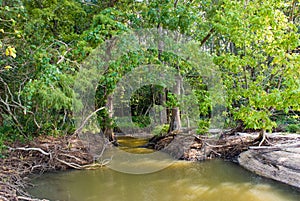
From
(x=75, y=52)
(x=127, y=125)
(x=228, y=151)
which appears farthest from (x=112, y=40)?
(x=127, y=125)

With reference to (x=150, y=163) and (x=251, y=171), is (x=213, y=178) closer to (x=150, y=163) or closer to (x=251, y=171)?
(x=251, y=171)

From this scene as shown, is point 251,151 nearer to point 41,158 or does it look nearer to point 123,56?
point 123,56

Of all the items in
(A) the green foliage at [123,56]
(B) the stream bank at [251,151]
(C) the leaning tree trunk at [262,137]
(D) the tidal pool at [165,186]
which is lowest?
(D) the tidal pool at [165,186]

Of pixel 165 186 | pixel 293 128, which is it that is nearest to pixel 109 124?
pixel 165 186

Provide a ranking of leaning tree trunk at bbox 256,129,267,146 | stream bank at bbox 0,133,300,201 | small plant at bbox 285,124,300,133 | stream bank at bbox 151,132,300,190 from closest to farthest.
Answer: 1. stream bank at bbox 0,133,300,201
2. stream bank at bbox 151,132,300,190
3. leaning tree trunk at bbox 256,129,267,146
4. small plant at bbox 285,124,300,133

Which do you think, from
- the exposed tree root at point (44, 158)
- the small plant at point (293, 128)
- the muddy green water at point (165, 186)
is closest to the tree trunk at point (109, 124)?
the exposed tree root at point (44, 158)

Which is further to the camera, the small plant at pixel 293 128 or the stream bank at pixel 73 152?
the small plant at pixel 293 128

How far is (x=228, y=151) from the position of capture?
245 inches

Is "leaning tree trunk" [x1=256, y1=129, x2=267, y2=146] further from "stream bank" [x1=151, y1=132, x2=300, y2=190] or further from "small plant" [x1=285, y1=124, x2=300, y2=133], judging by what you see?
"small plant" [x1=285, y1=124, x2=300, y2=133]

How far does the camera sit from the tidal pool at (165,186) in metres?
3.78

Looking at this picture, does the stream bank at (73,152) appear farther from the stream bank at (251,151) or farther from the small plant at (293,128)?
the small plant at (293,128)

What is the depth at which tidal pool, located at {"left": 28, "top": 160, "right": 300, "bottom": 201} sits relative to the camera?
12.4ft

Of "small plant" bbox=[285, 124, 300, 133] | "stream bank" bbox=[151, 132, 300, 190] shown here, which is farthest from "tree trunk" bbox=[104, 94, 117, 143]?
"small plant" bbox=[285, 124, 300, 133]

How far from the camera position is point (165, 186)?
423 centimetres
